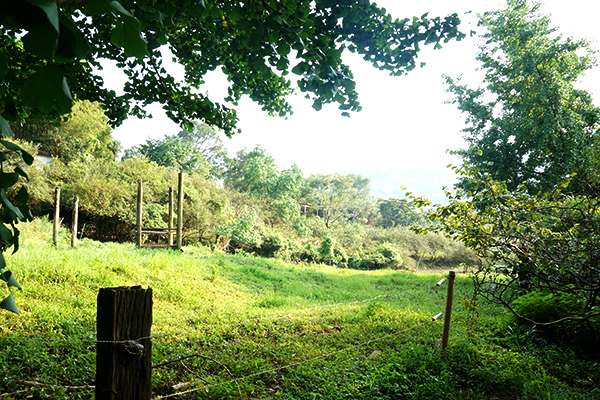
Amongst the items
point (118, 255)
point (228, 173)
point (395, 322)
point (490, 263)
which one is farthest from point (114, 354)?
point (228, 173)

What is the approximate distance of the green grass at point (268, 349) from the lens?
313 centimetres

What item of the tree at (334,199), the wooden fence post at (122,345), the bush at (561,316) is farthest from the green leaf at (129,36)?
the tree at (334,199)

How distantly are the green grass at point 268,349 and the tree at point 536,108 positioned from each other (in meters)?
6.03

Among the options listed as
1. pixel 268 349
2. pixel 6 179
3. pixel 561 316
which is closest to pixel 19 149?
pixel 6 179

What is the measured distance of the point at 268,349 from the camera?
13.8ft

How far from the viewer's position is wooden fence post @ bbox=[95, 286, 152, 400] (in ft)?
5.59

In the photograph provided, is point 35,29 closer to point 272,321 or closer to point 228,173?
point 272,321

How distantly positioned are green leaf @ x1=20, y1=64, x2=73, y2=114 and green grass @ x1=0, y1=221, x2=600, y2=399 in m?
1.67

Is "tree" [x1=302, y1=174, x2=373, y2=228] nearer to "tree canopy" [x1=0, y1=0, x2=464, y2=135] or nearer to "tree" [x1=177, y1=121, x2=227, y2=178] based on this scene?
"tree" [x1=177, y1=121, x2=227, y2=178]

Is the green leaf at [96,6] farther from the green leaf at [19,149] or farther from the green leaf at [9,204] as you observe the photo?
the green leaf at [9,204]

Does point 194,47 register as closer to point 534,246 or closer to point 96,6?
point 96,6

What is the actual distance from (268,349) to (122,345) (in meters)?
2.76

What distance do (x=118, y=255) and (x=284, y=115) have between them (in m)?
5.97

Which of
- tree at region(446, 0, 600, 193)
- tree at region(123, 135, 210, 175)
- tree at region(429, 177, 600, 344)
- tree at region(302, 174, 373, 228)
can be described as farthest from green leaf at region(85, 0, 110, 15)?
tree at region(302, 174, 373, 228)
